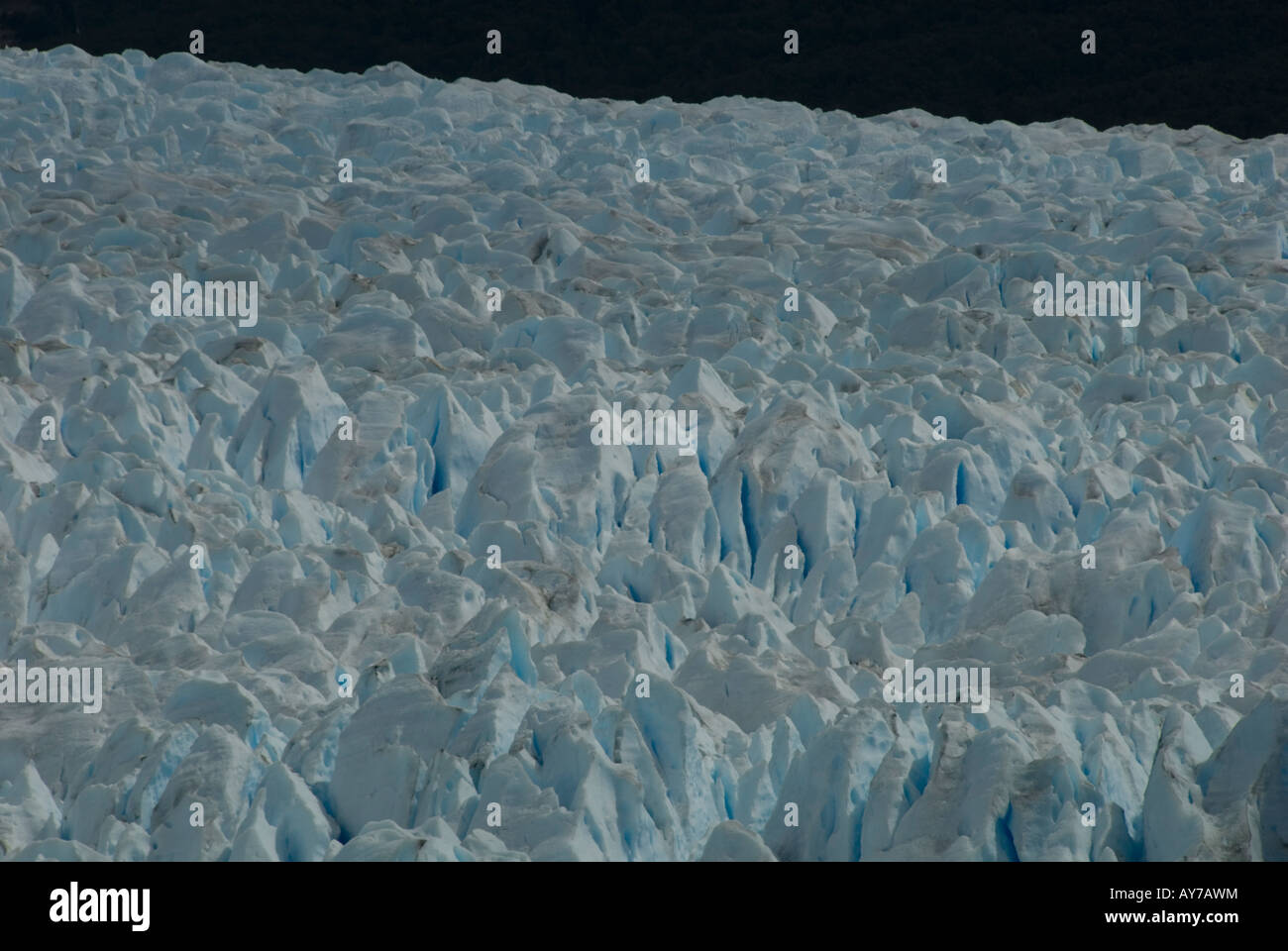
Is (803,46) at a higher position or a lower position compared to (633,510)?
higher

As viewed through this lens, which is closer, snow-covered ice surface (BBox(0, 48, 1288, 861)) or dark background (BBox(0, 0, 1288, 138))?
snow-covered ice surface (BBox(0, 48, 1288, 861))

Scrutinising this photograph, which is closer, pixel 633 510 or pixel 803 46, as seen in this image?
pixel 633 510

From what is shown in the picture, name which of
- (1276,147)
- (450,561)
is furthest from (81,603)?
(1276,147)

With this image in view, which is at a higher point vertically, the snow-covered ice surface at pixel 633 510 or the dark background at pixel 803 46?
the dark background at pixel 803 46

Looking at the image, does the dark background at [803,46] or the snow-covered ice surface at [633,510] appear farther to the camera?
the dark background at [803,46]

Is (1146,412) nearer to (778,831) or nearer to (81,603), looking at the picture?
(778,831)

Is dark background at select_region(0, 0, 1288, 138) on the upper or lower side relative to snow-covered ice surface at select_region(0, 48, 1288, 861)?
upper
